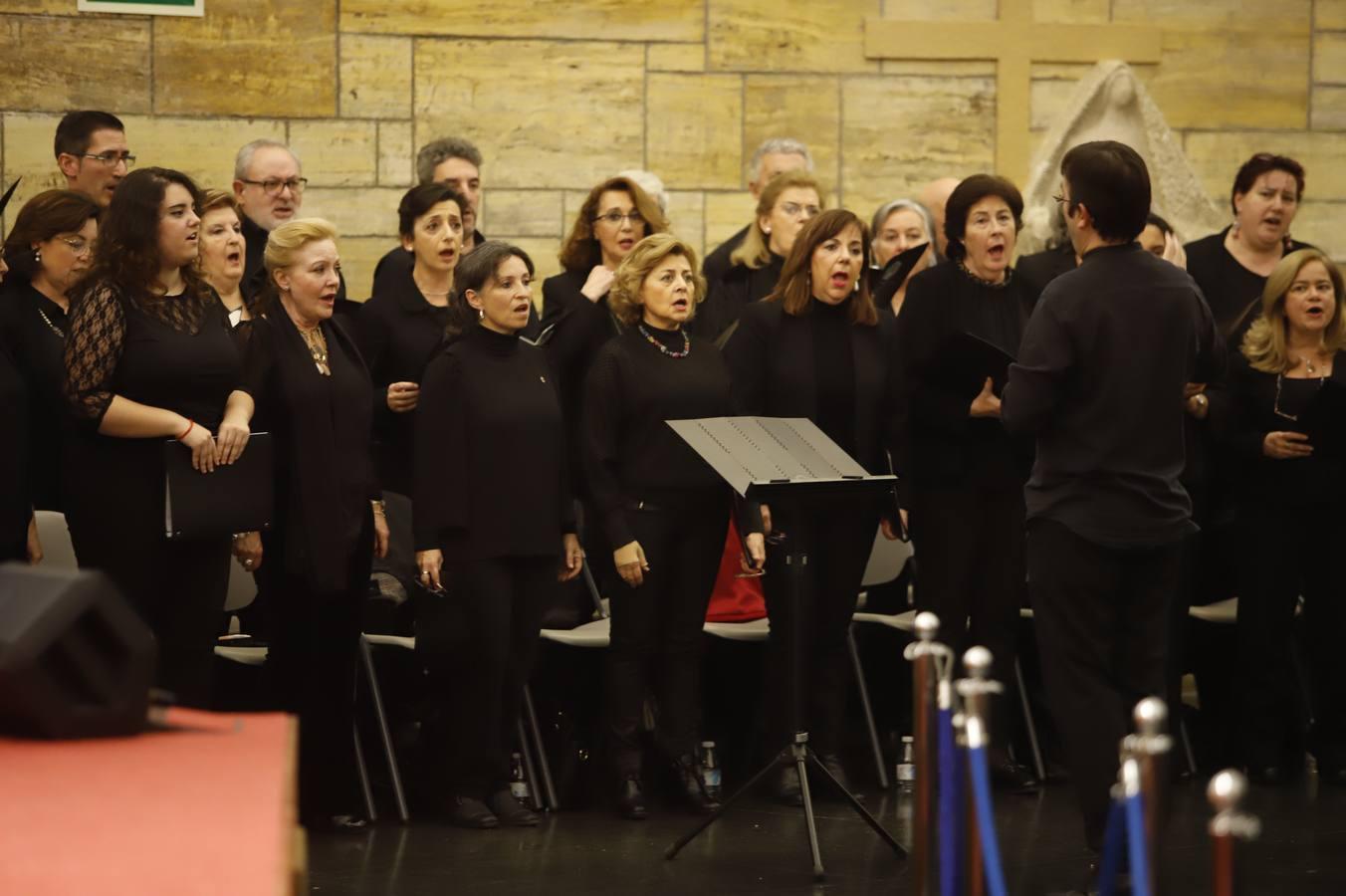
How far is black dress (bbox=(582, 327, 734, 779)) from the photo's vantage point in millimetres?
5832

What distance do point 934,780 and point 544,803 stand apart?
261cm

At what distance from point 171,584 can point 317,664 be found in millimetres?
579

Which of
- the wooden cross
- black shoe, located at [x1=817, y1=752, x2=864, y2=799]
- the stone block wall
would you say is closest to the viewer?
black shoe, located at [x1=817, y1=752, x2=864, y2=799]

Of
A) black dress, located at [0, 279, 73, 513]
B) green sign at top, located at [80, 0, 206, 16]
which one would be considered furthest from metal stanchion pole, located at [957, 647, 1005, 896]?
green sign at top, located at [80, 0, 206, 16]

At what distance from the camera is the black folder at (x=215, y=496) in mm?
5098

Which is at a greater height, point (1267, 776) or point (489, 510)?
point (489, 510)

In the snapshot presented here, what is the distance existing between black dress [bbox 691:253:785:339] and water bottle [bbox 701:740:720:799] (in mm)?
1349

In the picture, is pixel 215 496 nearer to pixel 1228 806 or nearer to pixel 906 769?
pixel 906 769

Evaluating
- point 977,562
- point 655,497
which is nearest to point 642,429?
point 655,497

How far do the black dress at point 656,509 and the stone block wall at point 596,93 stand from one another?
269 centimetres

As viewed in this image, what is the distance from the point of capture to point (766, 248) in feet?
22.3

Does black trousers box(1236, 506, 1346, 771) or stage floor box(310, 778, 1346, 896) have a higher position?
black trousers box(1236, 506, 1346, 771)

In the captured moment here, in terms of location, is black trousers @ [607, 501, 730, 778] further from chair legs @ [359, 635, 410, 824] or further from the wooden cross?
the wooden cross

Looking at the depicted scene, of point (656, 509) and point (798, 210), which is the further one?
point (798, 210)
